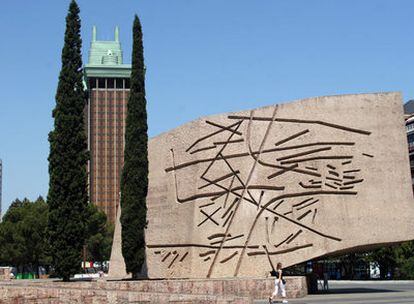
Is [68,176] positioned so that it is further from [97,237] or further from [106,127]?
[106,127]

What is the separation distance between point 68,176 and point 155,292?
481 inches

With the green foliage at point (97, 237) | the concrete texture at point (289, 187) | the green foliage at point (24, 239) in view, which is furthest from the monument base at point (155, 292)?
the green foliage at point (97, 237)

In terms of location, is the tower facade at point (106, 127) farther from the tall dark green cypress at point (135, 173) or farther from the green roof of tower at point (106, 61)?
the tall dark green cypress at point (135, 173)

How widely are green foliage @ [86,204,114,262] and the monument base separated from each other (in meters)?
41.2

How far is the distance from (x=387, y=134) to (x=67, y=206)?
14622mm

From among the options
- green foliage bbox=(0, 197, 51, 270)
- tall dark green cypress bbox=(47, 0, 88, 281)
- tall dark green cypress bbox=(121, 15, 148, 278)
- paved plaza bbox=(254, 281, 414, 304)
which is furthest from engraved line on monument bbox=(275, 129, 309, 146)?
green foliage bbox=(0, 197, 51, 270)

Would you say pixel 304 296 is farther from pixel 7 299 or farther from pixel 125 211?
pixel 7 299

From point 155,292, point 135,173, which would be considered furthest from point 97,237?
point 155,292

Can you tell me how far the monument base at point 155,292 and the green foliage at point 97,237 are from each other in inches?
1623

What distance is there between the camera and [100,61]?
124 m

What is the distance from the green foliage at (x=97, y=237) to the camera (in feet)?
210

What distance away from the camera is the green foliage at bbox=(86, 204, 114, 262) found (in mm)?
64000

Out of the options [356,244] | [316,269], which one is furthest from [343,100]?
[316,269]

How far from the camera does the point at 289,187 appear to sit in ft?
83.7
